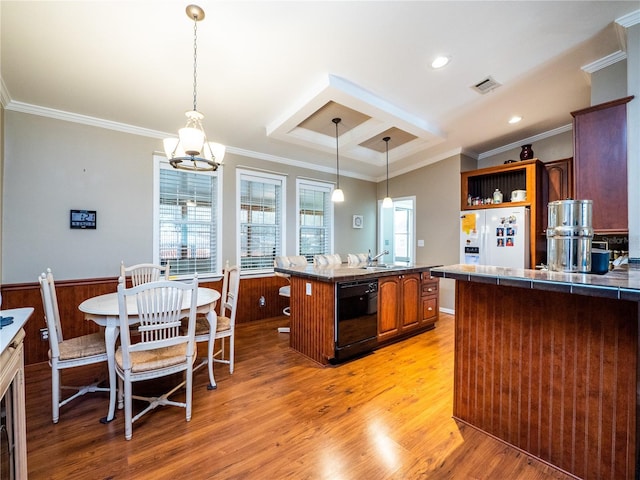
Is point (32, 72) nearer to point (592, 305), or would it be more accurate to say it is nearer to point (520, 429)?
point (592, 305)

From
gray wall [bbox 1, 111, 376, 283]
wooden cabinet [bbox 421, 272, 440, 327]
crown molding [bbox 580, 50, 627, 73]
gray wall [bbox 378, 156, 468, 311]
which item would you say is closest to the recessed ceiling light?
crown molding [bbox 580, 50, 627, 73]

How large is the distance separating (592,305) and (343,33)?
2381 mm

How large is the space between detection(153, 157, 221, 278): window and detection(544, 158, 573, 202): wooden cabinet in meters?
4.99

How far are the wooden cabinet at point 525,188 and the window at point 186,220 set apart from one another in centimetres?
410

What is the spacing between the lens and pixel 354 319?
9.66ft

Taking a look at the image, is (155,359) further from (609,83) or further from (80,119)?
(609,83)

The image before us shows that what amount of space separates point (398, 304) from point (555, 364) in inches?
75.8

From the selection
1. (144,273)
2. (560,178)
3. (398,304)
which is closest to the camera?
(144,273)

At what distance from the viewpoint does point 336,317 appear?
9.18 ft

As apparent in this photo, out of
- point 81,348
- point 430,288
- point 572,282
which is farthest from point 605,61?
point 81,348

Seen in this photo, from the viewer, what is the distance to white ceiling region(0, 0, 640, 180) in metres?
1.98

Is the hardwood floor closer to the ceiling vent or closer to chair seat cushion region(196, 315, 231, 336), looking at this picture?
chair seat cushion region(196, 315, 231, 336)

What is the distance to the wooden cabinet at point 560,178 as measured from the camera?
4.11 meters

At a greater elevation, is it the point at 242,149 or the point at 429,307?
the point at 242,149
